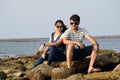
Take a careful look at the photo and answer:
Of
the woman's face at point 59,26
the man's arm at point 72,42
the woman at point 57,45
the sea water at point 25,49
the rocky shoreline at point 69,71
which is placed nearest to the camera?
the rocky shoreline at point 69,71

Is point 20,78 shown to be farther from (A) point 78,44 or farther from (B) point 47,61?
(A) point 78,44

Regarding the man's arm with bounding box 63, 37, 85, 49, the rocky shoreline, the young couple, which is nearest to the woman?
the young couple

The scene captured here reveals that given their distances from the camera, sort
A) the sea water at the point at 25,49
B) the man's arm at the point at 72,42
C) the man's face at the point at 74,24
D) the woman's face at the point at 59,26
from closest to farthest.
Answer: the man's arm at the point at 72,42 → the man's face at the point at 74,24 → the woman's face at the point at 59,26 → the sea water at the point at 25,49

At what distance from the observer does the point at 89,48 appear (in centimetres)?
1041

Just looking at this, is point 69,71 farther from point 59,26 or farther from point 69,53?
point 59,26

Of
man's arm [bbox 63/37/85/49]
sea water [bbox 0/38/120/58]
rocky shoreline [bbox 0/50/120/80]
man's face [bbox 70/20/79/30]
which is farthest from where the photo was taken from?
sea water [bbox 0/38/120/58]

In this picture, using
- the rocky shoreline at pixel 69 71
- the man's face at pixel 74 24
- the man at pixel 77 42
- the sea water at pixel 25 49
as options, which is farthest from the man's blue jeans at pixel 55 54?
the sea water at pixel 25 49

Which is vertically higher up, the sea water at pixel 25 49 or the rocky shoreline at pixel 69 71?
the rocky shoreline at pixel 69 71

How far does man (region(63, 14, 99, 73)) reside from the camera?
33.3 feet

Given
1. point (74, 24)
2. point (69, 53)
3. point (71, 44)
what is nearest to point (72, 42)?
point (71, 44)

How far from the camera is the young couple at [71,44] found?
10172 millimetres

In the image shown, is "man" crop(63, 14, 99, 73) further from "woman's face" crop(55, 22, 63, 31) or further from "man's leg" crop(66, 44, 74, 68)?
"woman's face" crop(55, 22, 63, 31)

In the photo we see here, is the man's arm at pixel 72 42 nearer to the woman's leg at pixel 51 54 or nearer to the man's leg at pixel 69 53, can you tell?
the man's leg at pixel 69 53

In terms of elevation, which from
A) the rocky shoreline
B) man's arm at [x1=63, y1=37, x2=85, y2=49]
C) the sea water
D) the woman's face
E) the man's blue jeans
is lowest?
the sea water
